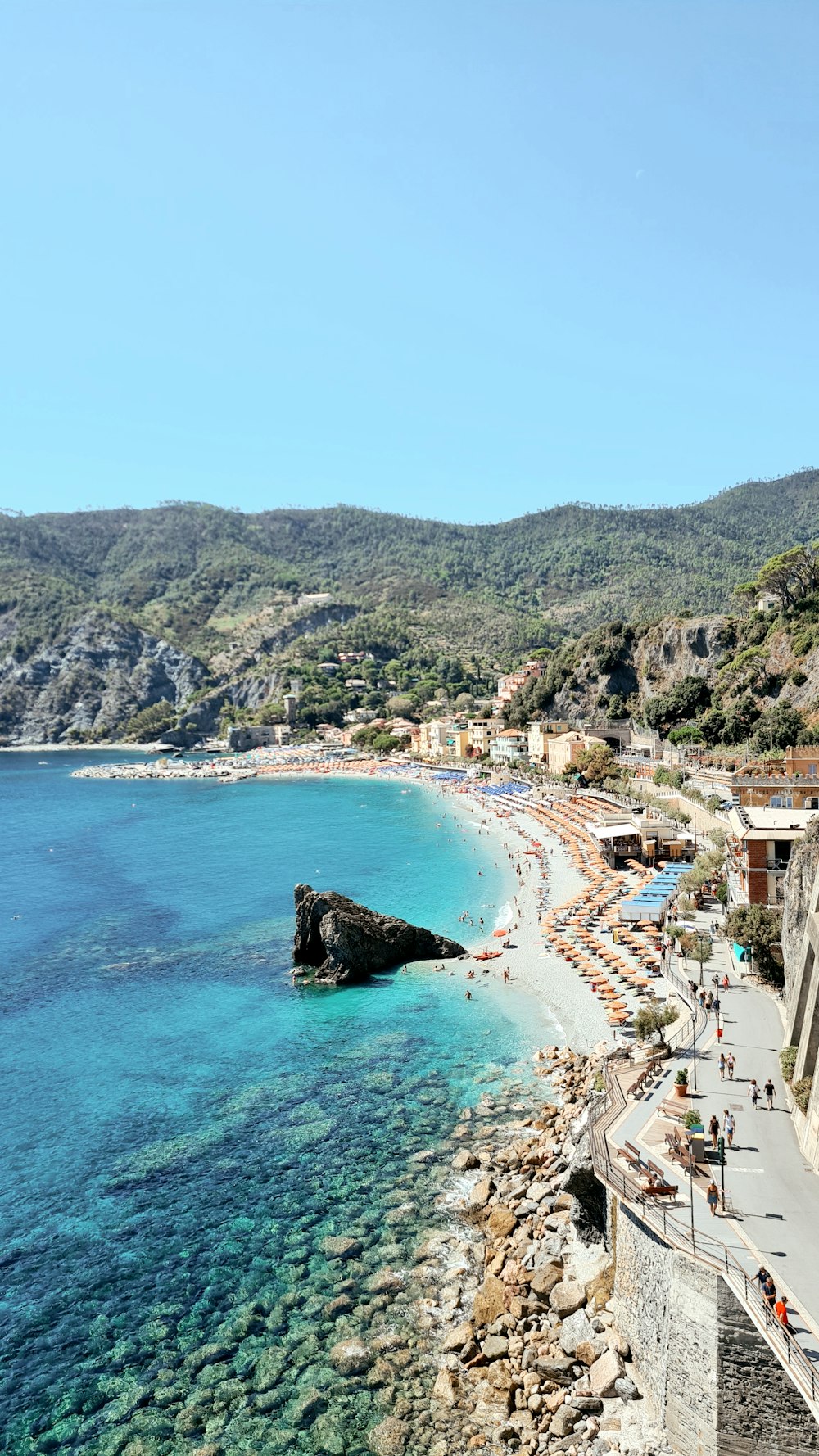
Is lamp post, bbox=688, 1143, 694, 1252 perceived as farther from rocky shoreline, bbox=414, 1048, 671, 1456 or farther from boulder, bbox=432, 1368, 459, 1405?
boulder, bbox=432, 1368, 459, 1405

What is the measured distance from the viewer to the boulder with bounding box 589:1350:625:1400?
11.0 meters

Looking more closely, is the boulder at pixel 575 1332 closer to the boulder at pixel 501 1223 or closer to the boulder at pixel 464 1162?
the boulder at pixel 501 1223

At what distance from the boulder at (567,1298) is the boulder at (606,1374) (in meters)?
1.15

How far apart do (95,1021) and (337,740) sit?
106 metres

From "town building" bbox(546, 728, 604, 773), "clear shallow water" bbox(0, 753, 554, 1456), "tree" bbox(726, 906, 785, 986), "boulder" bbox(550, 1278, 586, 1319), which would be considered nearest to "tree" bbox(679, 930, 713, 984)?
"tree" bbox(726, 906, 785, 986)

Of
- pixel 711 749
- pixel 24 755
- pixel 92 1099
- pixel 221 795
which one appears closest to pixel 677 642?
pixel 711 749

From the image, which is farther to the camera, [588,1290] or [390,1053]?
[390,1053]

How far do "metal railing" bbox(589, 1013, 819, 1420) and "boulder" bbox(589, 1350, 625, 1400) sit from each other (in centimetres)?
179

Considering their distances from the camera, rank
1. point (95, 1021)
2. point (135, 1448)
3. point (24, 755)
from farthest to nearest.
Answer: point (24, 755) < point (95, 1021) < point (135, 1448)

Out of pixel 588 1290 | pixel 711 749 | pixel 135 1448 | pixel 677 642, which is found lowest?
pixel 135 1448

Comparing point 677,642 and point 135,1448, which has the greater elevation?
point 677,642

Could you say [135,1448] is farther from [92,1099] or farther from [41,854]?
[41,854]

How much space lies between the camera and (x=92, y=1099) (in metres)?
21.6

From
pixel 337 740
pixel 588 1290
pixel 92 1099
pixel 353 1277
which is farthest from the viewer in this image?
pixel 337 740
